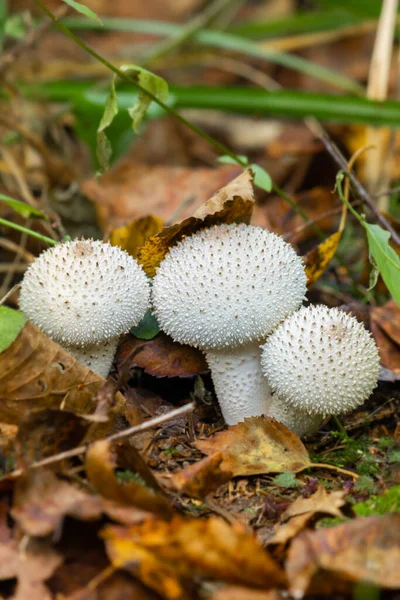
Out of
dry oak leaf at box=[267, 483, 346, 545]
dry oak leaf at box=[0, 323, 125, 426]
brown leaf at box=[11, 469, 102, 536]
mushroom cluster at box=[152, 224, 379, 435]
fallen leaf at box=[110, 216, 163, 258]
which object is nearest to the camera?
brown leaf at box=[11, 469, 102, 536]

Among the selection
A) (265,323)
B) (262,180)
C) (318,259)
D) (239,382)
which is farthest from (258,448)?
(262,180)

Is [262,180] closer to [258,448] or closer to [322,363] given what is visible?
[322,363]

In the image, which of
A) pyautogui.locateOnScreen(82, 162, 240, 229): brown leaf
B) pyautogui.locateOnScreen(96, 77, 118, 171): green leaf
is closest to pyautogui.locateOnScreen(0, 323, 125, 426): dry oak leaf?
pyautogui.locateOnScreen(96, 77, 118, 171): green leaf

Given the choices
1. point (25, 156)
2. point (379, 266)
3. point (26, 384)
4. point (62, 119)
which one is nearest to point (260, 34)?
point (62, 119)

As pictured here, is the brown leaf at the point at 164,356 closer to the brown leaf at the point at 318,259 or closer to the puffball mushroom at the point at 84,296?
the puffball mushroom at the point at 84,296

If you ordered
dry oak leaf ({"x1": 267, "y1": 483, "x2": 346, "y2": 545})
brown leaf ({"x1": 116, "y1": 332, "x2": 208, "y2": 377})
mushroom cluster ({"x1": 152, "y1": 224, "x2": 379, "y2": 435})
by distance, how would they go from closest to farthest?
dry oak leaf ({"x1": 267, "y1": 483, "x2": 346, "y2": 545}) < mushroom cluster ({"x1": 152, "y1": 224, "x2": 379, "y2": 435}) < brown leaf ({"x1": 116, "y1": 332, "x2": 208, "y2": 377})

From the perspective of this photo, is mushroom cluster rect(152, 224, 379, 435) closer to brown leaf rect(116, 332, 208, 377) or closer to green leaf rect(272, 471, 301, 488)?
brown leaf rect(116, 332, 208, 377)
